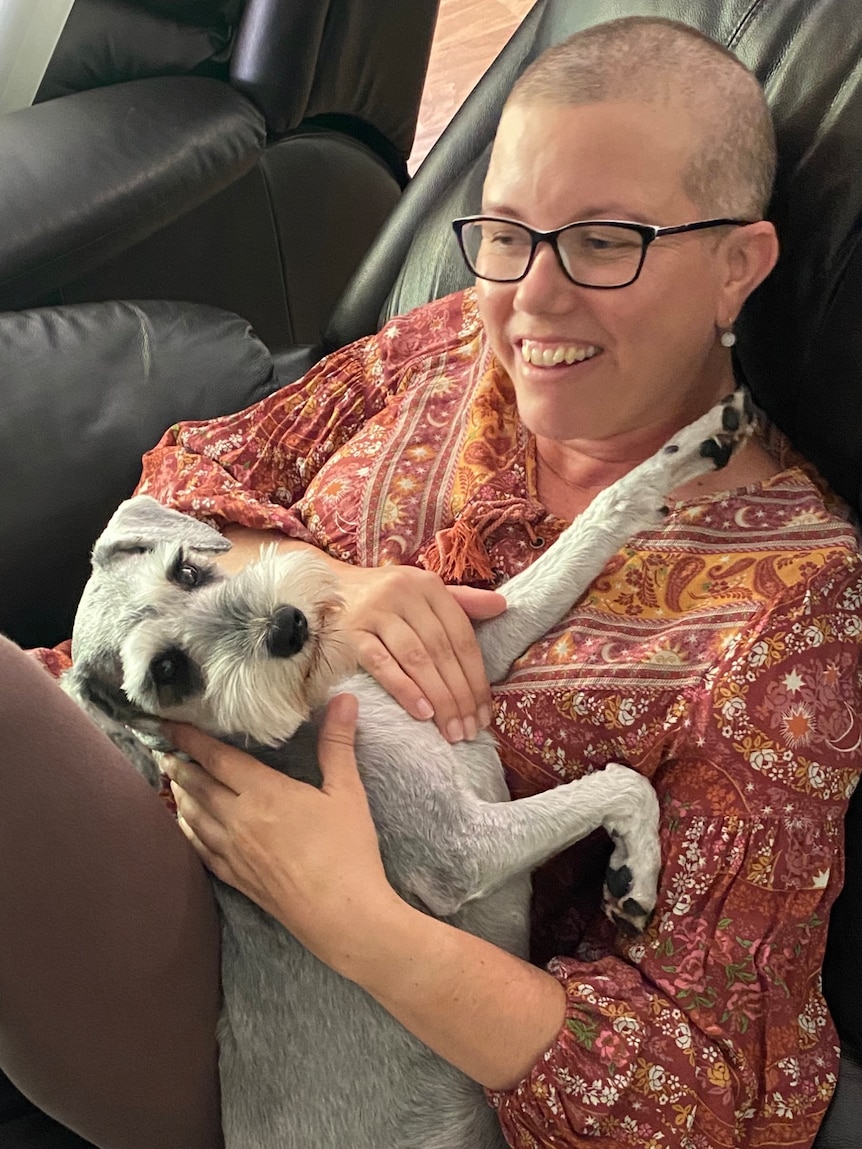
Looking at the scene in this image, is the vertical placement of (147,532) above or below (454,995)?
above

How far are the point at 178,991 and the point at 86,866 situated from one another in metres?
0.26

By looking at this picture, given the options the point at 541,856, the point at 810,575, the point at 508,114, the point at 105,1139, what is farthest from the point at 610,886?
the point at 508,114

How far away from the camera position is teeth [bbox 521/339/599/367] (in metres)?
1.43

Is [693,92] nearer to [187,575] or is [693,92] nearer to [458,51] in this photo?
[187,575]

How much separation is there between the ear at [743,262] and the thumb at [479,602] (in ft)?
1.71

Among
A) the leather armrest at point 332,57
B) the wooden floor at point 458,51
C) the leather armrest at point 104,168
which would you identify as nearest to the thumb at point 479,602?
the leather armrest at point 104,168

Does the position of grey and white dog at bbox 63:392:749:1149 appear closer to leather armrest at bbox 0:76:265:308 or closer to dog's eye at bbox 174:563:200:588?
dog's eye at bbox 174:563:200:588

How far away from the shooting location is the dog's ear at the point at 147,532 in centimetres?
155

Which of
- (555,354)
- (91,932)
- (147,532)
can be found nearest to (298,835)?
(91,932)

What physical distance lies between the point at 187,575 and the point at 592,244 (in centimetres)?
76

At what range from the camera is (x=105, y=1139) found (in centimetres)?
132

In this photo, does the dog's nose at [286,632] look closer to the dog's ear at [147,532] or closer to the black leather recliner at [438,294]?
the dog's ear at [147,532]

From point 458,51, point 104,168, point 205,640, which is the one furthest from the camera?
point 458,51

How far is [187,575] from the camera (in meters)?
1.52
